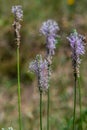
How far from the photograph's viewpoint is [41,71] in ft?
8.91

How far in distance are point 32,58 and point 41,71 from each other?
3847mm

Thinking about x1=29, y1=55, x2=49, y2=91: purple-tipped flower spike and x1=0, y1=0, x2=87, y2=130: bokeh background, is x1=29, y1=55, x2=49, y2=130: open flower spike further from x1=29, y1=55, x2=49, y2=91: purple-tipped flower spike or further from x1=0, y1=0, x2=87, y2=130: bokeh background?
x1=0, y1=0, x2=87, y2=130: bokeh background

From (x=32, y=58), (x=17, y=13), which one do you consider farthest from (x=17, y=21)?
(x=32, y=58)

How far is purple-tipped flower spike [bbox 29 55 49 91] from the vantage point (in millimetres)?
2703

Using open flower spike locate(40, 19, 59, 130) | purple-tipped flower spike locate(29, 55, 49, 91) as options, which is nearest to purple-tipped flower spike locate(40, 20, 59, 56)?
open flower spike locate(40, 19, 59, 130)

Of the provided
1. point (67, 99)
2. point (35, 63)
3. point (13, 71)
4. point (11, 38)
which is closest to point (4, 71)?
point (13, 71)

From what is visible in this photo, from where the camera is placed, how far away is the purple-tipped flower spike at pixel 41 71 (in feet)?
8.87

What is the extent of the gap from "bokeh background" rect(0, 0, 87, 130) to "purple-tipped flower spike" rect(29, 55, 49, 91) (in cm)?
224

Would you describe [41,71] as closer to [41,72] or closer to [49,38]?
[41,72]

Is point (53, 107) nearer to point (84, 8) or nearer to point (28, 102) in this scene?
point (28, 102)

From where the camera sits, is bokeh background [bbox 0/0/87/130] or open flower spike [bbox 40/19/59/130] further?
bokeh background [bbox 0/0/87/130]

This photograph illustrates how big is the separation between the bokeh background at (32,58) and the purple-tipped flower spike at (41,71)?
224cm

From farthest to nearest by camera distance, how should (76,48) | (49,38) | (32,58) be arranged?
(32,58) < (49,38) < (76,48)

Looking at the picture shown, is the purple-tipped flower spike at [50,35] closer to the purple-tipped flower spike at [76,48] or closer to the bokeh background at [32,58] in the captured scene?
the purple-tipped flower spike at [76,48]
